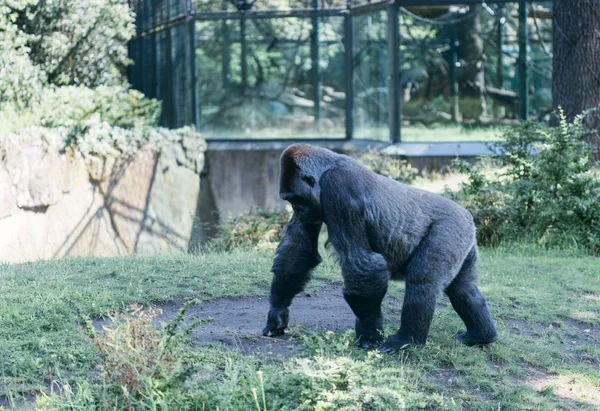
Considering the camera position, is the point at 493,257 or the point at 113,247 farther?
the point at 113,247

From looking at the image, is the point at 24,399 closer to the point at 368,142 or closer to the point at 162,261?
the point at 162,261

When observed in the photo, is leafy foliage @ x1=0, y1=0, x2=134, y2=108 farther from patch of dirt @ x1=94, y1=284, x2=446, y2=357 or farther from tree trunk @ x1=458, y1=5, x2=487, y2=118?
patch of dirt @ x1=94, y1=284, x2=446, y2=357

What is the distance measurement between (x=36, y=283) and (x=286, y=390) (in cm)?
A: 271

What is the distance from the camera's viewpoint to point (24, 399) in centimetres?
418

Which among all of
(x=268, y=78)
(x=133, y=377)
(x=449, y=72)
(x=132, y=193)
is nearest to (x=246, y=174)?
(x=268, y=78)

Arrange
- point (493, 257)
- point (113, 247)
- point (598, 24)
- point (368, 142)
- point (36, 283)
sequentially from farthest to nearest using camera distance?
point (368, 142) < point (113, 247) < point (598, 24) < point (493, 257) < point (36, 283)

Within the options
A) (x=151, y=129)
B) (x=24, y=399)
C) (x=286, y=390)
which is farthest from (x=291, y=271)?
(x=151, y=129)

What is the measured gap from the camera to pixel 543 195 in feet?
29.9

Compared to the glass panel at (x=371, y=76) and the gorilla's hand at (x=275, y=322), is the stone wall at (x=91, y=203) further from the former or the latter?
the gorilla's hand at (x=275, y=322)

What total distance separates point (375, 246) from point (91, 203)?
684cm

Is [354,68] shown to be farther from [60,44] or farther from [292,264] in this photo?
[292,264]

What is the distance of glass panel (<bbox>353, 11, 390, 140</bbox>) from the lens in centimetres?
1419

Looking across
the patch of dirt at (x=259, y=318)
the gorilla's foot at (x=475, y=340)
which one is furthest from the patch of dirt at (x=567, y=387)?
the patch of dirt at (x=259, y=318)

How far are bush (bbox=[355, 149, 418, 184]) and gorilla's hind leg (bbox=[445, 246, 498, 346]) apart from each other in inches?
234
